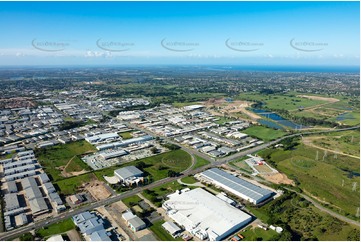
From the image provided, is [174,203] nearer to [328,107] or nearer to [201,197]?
[201,197]

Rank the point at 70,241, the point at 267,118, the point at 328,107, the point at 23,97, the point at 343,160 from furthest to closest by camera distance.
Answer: the point at 23,97 < the point at 328,107 < the point at 267,118 < the point at 343,160 < the point at 70,241

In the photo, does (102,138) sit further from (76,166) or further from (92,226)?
(92,226)

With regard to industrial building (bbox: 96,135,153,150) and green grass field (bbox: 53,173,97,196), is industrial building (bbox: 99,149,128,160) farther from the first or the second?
green grass field (bbox: 53,173,97,196)

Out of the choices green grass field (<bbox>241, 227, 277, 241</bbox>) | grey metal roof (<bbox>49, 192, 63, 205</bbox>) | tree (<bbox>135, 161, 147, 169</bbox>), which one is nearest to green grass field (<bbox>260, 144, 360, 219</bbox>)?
green grass field (<bbox>241, 227, 277, 241</bbox>)

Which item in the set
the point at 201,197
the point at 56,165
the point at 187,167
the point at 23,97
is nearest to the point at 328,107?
the point at 187,167

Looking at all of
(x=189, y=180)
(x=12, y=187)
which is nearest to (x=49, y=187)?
(x=12, y=187)

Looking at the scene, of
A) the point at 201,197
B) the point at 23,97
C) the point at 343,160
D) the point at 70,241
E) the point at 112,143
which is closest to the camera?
the point at 70,241

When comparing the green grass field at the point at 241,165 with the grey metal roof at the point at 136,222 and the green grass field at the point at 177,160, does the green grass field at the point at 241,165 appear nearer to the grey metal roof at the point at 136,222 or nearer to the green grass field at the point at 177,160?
the green grass field at the point at 177,160

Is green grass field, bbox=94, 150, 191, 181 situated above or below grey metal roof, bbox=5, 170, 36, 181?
below
